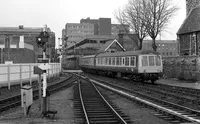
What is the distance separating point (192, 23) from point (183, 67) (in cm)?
1585

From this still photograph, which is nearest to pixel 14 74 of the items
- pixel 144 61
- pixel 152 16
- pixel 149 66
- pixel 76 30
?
pixel 144 61

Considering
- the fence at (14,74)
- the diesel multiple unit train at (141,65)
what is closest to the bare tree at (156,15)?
the diesel multiple unit train at (141,65)

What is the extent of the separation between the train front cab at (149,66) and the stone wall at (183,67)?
4379 millimetres

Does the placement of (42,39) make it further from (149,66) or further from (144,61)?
(149,66)

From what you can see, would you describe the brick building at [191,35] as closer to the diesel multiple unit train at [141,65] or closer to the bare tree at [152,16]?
the bare tree at [152,16]

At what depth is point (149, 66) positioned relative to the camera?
23.5 metres

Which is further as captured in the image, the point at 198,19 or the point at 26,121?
the point at 198,19

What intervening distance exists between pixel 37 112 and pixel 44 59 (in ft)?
7.28

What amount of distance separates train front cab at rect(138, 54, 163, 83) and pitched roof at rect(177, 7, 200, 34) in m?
17.8

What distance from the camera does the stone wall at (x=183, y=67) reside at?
1019 inches

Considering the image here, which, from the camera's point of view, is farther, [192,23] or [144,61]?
[192,23]

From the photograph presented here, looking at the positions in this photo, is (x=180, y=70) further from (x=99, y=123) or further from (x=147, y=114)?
(x=99, y=123)

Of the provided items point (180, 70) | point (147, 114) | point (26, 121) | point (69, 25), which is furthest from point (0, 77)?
point (69, 25)

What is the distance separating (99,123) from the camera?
28.1 ft
